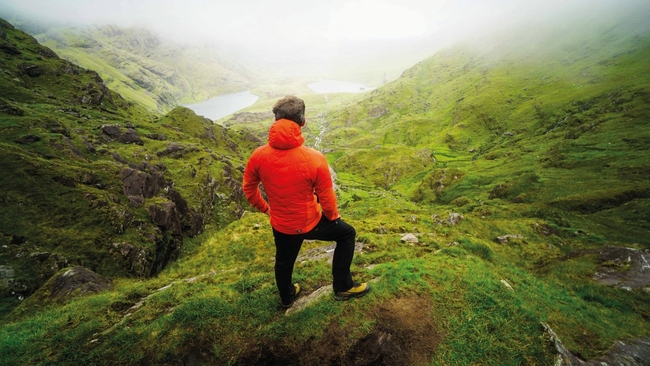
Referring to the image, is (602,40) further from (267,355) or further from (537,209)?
(267,355)

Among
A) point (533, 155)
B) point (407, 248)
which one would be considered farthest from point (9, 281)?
point (533, 155)

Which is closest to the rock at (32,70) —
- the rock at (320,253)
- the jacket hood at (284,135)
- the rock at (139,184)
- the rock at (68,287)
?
the rock at (139,184)

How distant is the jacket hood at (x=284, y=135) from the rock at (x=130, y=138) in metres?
88.1

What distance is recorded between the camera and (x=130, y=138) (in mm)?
75875

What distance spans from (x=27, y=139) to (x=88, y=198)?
18855 mm

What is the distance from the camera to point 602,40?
648 ft

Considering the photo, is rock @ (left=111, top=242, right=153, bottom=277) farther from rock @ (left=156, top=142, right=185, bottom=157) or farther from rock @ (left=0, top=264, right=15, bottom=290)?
rock @ (left=156, top=142, right=185, bottom=157)

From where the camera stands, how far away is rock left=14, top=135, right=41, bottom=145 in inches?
1455

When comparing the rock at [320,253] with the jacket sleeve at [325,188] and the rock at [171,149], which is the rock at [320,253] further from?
the rock at [171,149]

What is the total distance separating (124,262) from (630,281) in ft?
146

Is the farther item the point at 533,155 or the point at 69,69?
the point at 69,69

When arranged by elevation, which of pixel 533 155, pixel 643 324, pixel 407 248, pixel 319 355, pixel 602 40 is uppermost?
pixel 602 40

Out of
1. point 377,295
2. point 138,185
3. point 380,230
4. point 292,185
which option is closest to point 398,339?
point 377,295

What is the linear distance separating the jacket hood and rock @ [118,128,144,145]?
289ft
